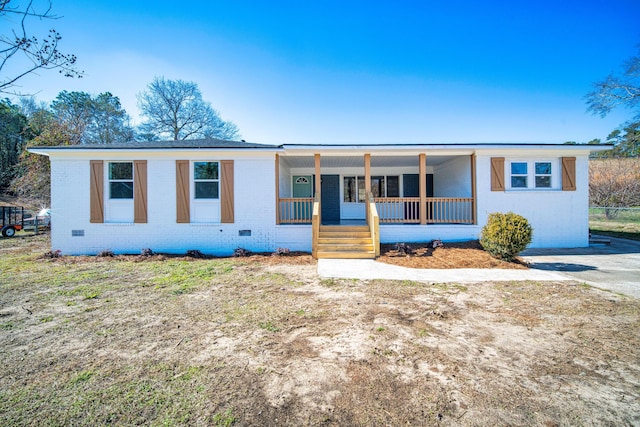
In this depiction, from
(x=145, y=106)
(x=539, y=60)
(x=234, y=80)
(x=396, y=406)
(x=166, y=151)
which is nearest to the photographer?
(x=396, y=406)

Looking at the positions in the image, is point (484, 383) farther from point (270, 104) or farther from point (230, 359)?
point (270, 104)

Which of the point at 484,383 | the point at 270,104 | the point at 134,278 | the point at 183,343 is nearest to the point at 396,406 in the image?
the point at 484,383

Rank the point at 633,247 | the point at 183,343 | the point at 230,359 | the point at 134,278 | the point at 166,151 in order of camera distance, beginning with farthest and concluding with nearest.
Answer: the point at 633,247, the point at 166,151, the point at 134,278, the point at 183,343, the point at 230,359

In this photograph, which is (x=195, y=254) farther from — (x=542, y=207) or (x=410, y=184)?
(x=542, y=207)

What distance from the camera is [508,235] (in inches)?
289

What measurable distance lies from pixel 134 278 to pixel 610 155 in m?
33.5

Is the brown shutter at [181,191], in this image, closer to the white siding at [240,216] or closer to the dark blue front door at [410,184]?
the white siding at [240,216]

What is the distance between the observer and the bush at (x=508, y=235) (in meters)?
7.29

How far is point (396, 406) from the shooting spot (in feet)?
7.36

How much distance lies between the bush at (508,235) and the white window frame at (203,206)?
8520 mm

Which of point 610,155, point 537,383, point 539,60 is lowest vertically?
point 537,383

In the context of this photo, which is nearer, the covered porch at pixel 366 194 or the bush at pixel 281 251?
the bush at pixel 281 251

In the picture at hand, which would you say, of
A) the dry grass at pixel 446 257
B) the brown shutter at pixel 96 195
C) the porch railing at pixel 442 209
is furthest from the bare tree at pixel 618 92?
the brown shutter at pixel 96 195

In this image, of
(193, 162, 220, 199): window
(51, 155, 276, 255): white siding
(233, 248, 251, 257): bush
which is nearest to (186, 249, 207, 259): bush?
(51, 155, 276, 255): white siding
